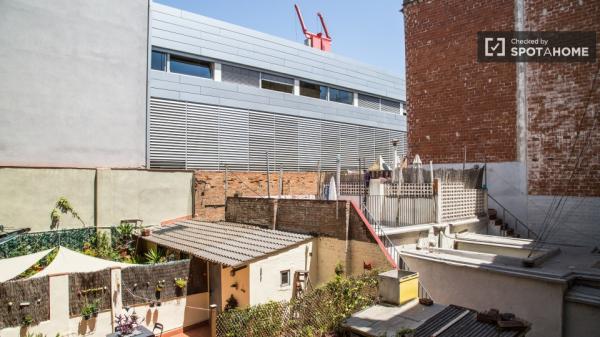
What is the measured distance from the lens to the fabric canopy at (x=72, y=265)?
32.4ft

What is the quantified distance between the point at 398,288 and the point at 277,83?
15585mm

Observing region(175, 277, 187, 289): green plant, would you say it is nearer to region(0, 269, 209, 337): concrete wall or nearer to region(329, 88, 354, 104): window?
region(0, 269, 209, 337): concrete wall

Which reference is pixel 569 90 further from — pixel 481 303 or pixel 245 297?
pixel 245 297

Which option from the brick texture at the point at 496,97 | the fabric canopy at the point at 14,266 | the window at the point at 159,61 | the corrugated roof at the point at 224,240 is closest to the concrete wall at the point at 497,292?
the corrugated roof at the point at 224,240

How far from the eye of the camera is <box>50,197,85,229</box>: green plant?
14.0m

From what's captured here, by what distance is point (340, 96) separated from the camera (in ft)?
79.4

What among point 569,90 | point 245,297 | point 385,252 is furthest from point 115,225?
point 569,90

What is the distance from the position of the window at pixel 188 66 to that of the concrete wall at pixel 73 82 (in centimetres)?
131

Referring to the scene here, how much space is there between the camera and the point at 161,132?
16984 mm

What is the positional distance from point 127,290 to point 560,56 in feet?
59.3

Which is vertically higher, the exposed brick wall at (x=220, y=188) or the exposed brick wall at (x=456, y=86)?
the exposed brick wall at (x=456, y=86)

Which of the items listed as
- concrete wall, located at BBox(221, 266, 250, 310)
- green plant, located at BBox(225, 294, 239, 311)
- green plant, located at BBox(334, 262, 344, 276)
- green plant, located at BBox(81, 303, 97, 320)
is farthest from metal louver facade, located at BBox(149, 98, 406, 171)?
green plant, located at BBox(81, 303, 97, 320)

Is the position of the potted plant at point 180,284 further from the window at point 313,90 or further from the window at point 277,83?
the window at point 313,90

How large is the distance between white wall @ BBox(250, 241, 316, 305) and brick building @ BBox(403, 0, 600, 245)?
33.8 ft
